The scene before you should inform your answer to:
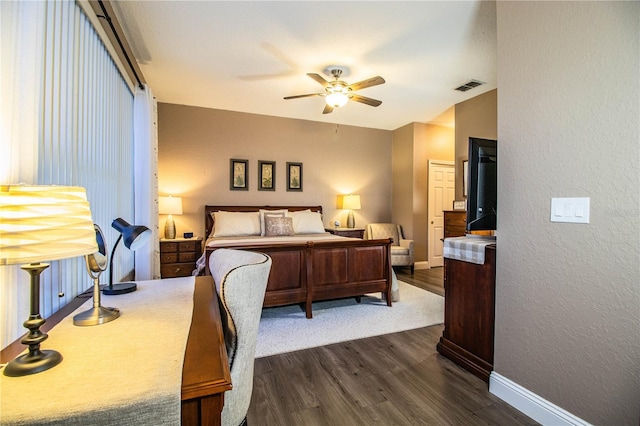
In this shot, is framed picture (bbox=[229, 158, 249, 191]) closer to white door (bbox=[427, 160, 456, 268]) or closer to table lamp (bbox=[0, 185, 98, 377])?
white door (bbox=[427, 160, 456, 268])

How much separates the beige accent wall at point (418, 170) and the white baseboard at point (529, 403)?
388 centimetres

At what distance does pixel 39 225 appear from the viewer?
731mm

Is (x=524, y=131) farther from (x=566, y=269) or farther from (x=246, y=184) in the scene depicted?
(x=246, y=184)

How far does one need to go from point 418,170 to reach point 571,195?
4.24 metres

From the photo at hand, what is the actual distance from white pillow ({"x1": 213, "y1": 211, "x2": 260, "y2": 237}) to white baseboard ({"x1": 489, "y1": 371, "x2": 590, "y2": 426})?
3.52 m

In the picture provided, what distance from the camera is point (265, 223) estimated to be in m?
4.61

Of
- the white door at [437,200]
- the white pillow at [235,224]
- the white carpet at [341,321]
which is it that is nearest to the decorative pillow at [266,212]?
the white pillow at [235,224]

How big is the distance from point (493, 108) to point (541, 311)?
3.35 meters

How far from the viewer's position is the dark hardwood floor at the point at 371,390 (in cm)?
165

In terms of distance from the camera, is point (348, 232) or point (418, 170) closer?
point (348, 232)

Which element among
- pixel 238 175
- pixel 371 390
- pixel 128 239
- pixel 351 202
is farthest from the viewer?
pixel 351 202

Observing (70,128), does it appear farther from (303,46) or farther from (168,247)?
(168,247)

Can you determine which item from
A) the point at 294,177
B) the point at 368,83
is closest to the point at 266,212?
the point at 294,177

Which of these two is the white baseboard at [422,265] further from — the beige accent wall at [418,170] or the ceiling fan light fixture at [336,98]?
the ceiling fan light fixture at [336,98]
